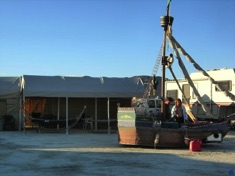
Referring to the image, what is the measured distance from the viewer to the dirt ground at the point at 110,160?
10031 mm

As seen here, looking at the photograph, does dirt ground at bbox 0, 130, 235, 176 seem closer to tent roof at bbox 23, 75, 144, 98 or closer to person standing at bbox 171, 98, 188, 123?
person standing at bbox 171, 98, 188, 123

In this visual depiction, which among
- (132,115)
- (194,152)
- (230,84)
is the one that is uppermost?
(230,84)

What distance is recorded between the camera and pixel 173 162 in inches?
458

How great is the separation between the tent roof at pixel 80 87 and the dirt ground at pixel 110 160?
7902 mm

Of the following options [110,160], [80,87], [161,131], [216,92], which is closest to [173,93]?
[216,92]

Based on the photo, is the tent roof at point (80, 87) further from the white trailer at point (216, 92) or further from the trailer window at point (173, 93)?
the white trailer at point (216, 92)

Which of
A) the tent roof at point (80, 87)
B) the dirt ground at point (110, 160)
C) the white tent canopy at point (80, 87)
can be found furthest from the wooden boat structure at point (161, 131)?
the tent roof at point (80, 87)

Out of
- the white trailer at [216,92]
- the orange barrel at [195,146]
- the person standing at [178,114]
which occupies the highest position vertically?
the white trailer at [216,92]

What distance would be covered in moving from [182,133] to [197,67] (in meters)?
2.73

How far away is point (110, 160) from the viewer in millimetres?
11930

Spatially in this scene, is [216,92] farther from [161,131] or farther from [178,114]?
[161,131]

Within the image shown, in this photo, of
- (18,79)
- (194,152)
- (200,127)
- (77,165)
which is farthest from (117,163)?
(18,79)

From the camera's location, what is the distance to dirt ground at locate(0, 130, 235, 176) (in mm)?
10031

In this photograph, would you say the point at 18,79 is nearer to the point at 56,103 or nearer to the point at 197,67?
the point at 56,103
